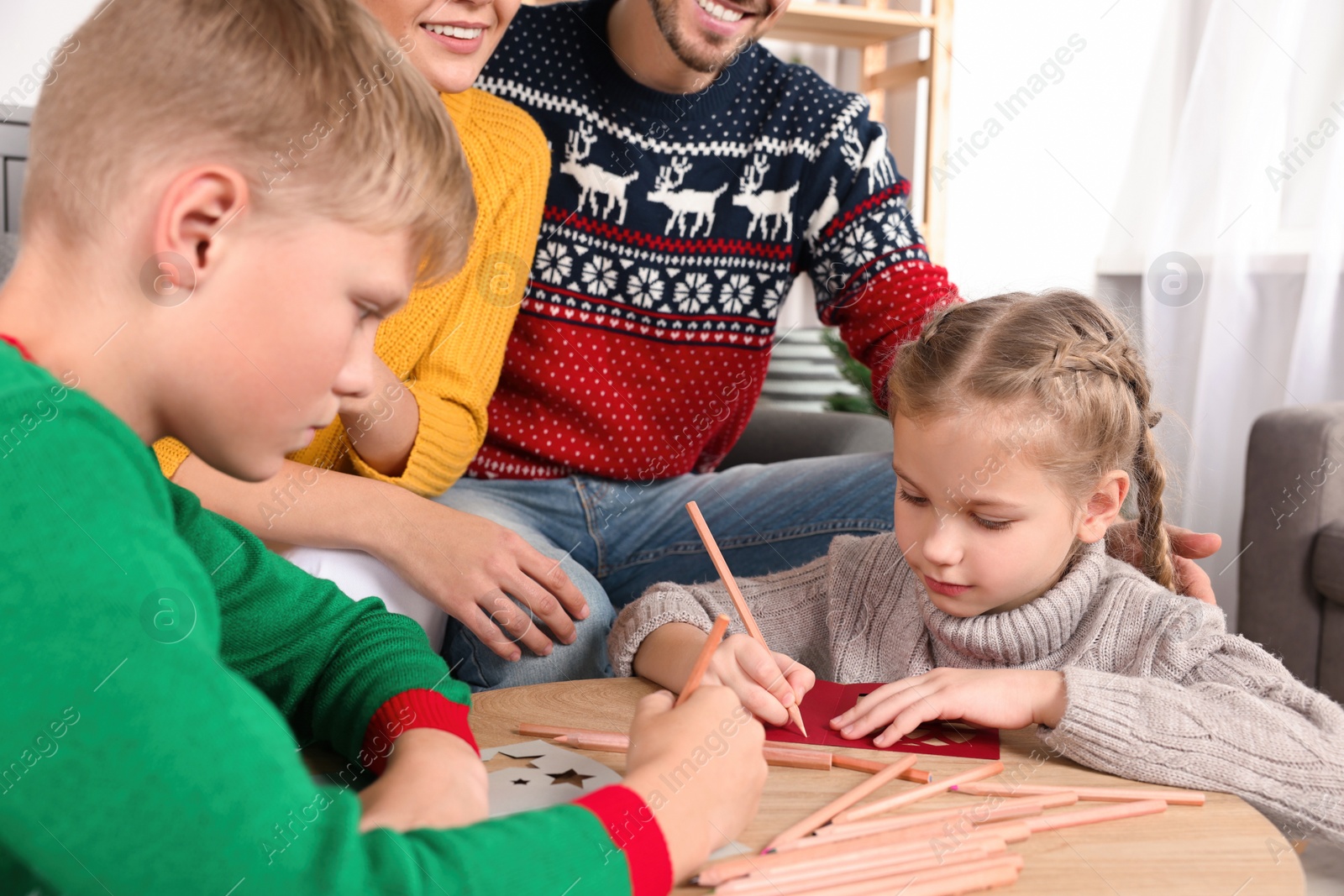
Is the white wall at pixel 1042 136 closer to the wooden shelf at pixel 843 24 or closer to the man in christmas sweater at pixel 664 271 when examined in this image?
the wooden shelf at pixel 843 24

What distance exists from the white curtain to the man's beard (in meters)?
1.36

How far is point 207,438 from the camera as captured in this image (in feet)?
1.95

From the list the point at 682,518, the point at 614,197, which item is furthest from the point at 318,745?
the point at 614,197

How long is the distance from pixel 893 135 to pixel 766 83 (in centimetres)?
169

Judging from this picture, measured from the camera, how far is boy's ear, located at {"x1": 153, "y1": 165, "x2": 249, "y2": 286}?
0.54 metres

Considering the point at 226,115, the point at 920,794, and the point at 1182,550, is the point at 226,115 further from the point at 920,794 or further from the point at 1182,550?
the point at 1182,550

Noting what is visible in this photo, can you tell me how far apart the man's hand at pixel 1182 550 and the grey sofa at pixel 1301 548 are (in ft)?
2.57

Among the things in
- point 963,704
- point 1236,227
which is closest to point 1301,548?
point 1236,227

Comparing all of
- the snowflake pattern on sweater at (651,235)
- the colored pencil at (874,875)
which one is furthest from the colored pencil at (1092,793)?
the snowflake pattern on sweater at (651,235)

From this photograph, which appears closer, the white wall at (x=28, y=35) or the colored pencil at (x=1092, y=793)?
the colored pencil at (x=1092, y=793)

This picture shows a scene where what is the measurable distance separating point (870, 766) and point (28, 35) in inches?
83.6

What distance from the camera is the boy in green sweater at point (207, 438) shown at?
461 millimetres

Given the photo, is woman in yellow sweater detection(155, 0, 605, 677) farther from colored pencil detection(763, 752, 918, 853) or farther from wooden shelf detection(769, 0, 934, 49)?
wooden shelf detection(769, 0, 934, 49)

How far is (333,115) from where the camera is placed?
579 millimetres
